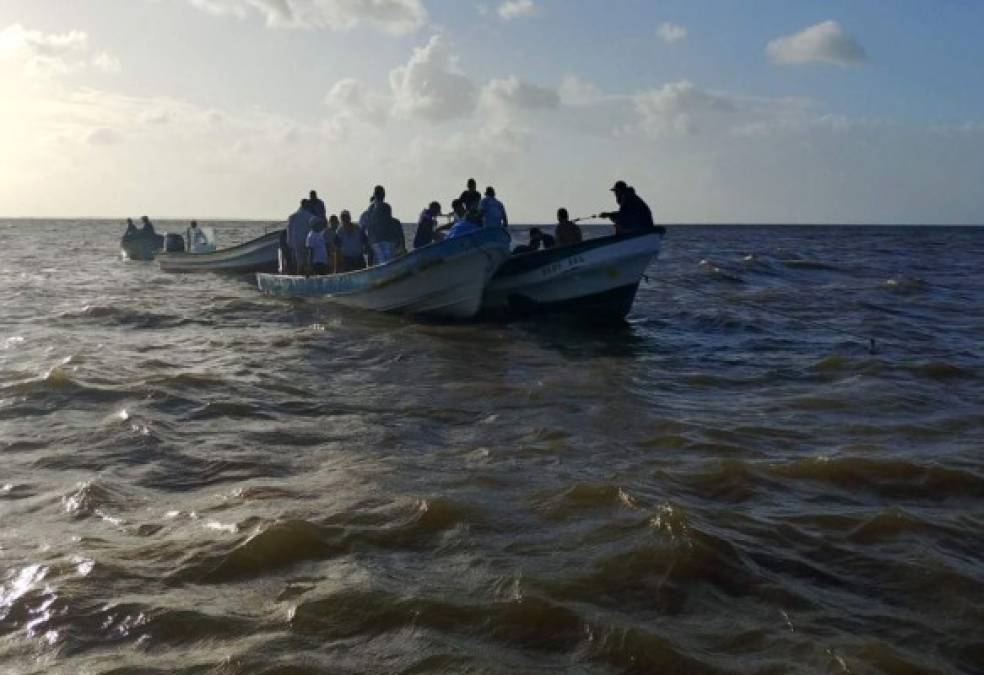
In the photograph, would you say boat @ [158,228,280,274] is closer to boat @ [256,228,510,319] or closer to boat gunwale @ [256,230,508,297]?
boat @ [256,228,510,319]

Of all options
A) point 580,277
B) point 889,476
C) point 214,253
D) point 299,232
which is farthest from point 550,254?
point 214,253

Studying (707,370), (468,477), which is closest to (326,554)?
(468,477)

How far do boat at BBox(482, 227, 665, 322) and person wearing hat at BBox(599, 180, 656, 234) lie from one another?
0.33 meters

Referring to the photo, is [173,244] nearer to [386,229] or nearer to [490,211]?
[386,229]

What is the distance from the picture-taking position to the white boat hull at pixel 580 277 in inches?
612

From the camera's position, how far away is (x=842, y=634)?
172 inches

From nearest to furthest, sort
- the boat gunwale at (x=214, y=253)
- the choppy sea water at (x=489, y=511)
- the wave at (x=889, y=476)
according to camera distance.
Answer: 1. the choppy sea water at (x=489, y=511)
2. the wave at (x=889, y=476)
3. the boat gunwale at (x=214, y=253)

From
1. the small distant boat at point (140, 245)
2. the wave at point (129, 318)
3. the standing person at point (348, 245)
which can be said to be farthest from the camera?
the small distant boat at point (140, 245)

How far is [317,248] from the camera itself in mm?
19516

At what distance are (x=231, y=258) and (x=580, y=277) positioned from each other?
57.9 feet

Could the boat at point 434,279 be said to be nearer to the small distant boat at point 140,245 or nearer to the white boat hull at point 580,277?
the white boat hull at point 580,277

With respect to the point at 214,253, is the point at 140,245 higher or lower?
higher

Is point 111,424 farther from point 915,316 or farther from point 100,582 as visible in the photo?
point 915,316

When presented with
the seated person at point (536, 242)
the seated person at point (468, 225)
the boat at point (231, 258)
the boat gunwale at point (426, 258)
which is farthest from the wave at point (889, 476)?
the boat at point (231, 258)
